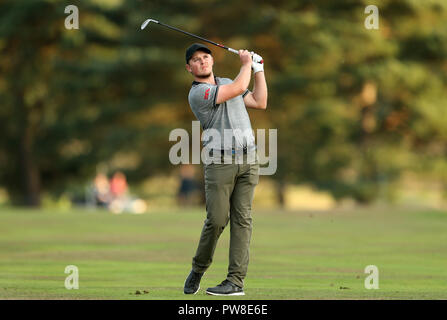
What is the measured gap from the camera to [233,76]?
151 feet

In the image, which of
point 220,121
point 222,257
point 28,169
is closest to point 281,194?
point 28,169

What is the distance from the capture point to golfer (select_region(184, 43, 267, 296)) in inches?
378

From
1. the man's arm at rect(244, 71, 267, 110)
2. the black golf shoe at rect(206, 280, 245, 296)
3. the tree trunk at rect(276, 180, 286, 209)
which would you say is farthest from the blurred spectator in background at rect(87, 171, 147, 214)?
the black golf shoe at rect(206, 280, 245, 296)

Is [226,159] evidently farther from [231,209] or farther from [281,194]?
[281,194]

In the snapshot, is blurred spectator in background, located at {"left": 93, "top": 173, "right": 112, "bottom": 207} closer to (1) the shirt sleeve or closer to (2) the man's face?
(2) the man's face

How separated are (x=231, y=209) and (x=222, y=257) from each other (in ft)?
16.9

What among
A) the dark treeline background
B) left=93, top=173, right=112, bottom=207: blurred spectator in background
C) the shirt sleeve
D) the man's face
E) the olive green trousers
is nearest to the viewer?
the shirt sleeve

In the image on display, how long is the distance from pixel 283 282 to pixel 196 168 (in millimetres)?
37498

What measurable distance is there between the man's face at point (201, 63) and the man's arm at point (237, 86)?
1.14 feet

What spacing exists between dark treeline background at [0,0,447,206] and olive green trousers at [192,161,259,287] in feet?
110

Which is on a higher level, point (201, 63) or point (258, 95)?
point (201, 63)

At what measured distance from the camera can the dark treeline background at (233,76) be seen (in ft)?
147
